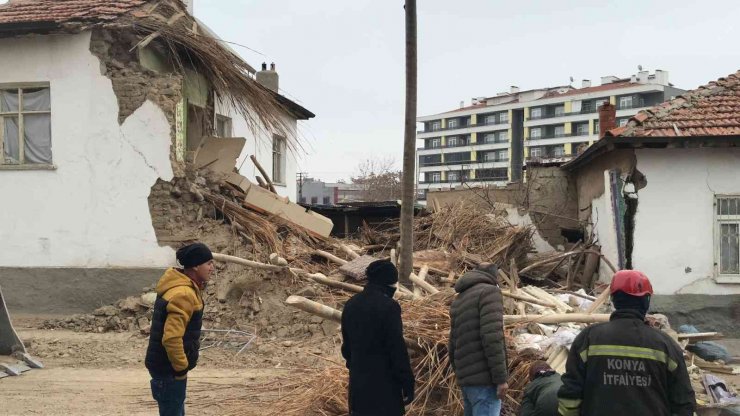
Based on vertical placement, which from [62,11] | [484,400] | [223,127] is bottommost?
[484,400]

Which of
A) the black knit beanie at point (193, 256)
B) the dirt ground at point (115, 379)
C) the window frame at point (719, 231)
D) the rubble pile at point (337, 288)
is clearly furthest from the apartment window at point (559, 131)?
the black knit beanie at point (193, 256)

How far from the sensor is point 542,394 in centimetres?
432

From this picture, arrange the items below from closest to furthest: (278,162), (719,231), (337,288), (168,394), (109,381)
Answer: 1. (168,394)
2. (109,381)
3. (337,288)
4. (719,231)
5. (278,162)

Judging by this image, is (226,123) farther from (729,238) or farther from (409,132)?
(729,238)

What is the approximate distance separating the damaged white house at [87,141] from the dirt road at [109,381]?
178cm

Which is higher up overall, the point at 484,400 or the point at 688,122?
the point at 688,122

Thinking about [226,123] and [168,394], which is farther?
[226,123]

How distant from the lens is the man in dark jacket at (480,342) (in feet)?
Answer: 14.6

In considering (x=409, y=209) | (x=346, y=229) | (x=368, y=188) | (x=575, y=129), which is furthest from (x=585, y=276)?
(x=575, y=129)

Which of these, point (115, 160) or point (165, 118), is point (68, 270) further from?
point (165, 118)

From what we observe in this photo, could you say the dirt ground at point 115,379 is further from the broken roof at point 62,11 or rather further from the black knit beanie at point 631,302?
the broken roof at point 62,11

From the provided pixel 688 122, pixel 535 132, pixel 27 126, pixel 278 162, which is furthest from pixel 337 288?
pixel 535 132

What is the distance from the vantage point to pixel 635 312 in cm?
317

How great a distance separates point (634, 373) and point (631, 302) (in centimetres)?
37
